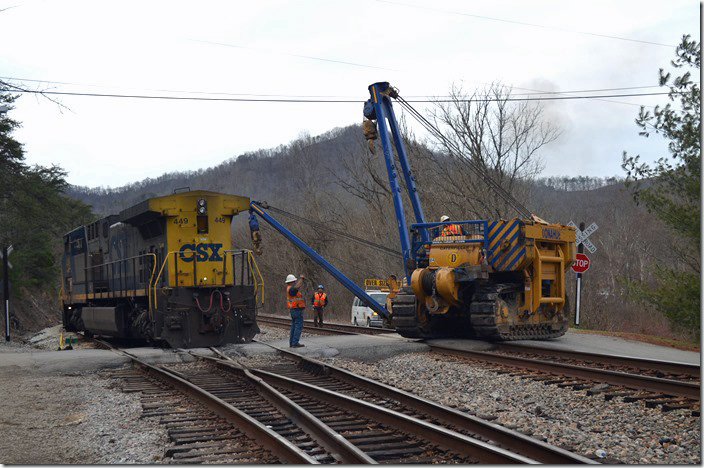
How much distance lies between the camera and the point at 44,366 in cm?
1294

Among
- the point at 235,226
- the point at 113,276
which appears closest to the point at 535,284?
the point at 113,276

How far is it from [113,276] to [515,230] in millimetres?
10920

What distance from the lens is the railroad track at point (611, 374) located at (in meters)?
8.51

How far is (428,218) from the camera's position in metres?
32.7

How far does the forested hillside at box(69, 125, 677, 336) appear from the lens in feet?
98.4

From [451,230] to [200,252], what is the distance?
5682 mm

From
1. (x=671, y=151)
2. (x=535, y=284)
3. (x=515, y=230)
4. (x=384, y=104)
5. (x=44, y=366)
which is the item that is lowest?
(x=44, y=366)

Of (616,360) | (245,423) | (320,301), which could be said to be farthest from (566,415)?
(320,301)

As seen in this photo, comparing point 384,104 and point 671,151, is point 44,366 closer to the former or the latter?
point 384,104

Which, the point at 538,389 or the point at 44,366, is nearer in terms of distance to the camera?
the point at 538,389

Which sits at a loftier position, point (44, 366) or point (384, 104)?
point (384, 104)

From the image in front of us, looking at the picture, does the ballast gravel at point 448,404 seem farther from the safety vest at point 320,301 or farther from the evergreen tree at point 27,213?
the evergreen tree at point 27,213

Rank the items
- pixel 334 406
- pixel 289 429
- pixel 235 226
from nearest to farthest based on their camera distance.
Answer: pixel 289 429
pixel 334 406
pixel 235 226

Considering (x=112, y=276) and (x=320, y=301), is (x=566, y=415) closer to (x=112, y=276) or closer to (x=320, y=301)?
(x=112, y=276)
